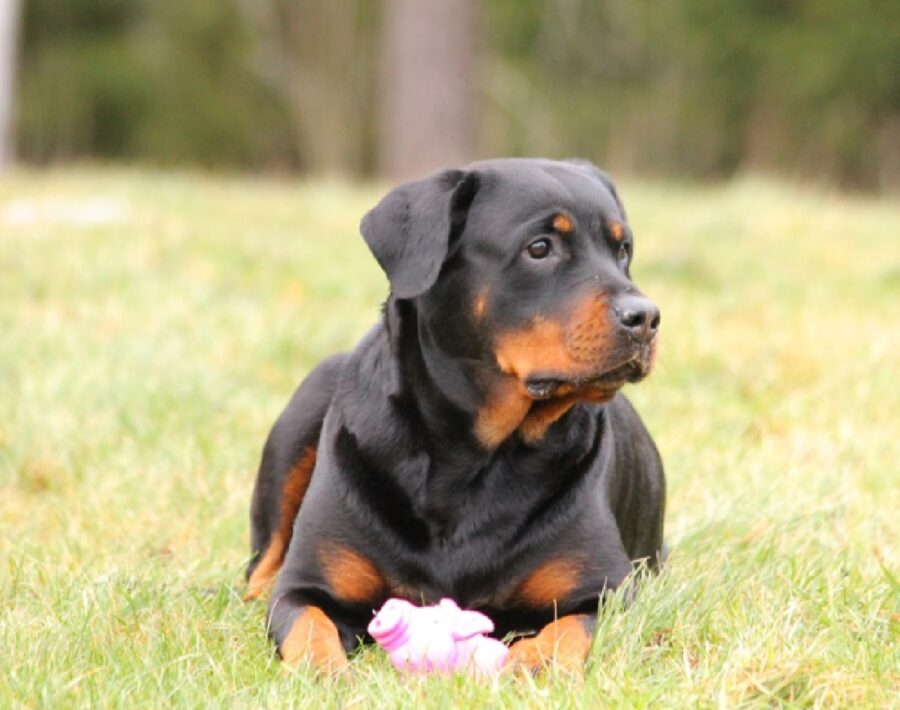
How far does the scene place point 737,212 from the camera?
10.5m

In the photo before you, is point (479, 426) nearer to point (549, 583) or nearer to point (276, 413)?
point (549, 583)

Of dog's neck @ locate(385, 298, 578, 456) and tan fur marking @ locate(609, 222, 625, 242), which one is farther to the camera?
tan fur marking @ locate(609, 222, 625, 242)

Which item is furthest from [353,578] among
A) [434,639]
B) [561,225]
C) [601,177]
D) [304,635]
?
[601,177]

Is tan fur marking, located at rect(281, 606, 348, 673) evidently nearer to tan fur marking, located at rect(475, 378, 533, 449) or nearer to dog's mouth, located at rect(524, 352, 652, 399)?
tan fur marking, located at rect(475, 378, 533, 449)

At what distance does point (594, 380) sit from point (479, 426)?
0.38 metres

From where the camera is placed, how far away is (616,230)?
3746 mm

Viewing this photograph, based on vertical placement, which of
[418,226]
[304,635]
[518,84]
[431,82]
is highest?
[418,226]

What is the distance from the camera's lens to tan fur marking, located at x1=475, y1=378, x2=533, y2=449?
11.8ft

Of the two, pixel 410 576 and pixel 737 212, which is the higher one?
pixel 410 576

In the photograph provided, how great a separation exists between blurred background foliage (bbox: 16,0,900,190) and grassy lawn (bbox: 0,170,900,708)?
10779 mm

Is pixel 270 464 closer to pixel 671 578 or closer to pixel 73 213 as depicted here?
pixel 671 578

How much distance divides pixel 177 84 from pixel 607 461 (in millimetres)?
23028

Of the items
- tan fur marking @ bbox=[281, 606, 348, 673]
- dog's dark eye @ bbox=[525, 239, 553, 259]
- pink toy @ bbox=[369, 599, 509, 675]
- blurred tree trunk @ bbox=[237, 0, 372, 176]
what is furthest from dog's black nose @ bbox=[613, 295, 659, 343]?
blurred tree trunk @ bbox=[237, 0, 372, 176]

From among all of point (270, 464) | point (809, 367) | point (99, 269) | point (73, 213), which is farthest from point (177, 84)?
point (270, 464)
